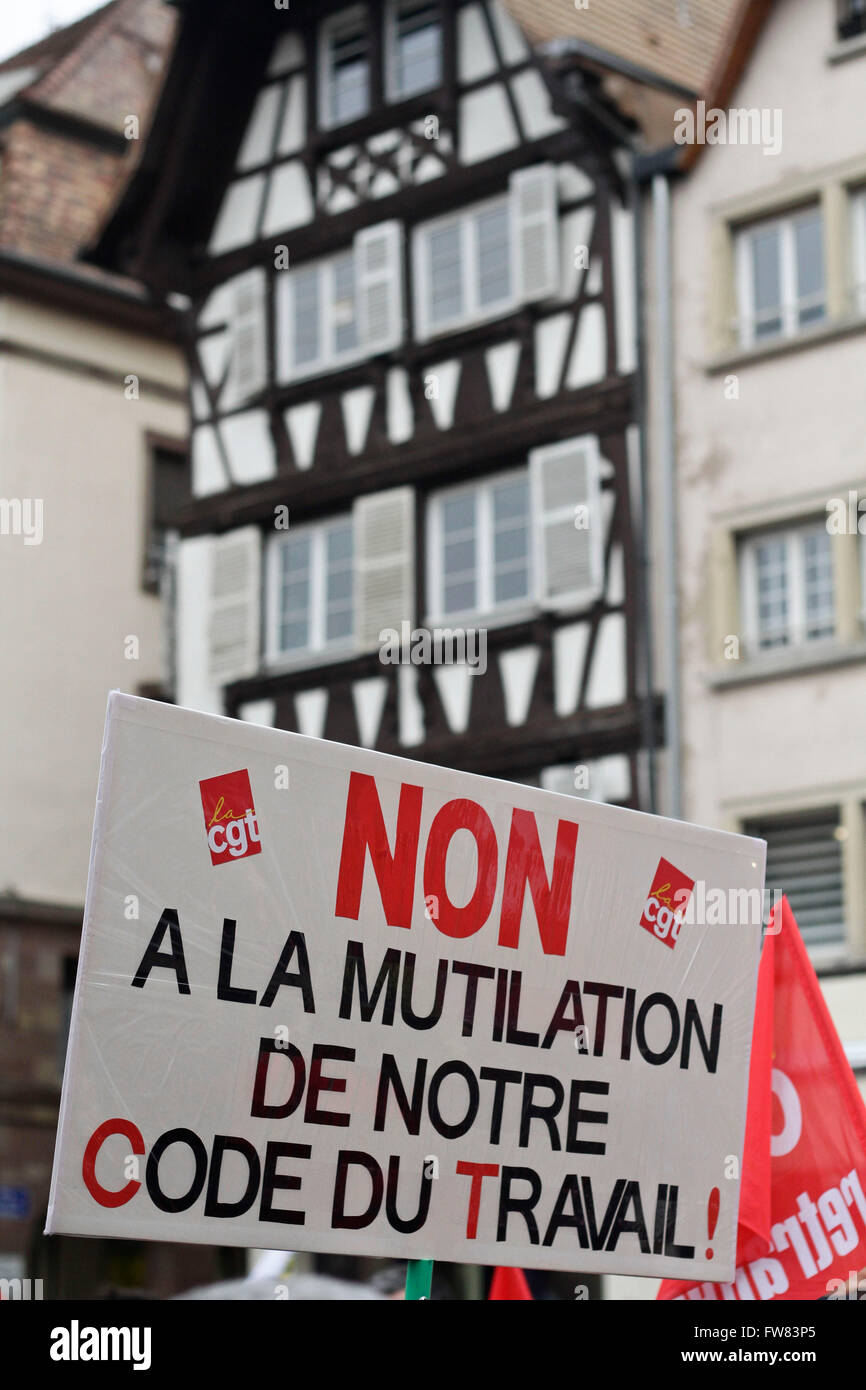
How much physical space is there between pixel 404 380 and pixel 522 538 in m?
2.04

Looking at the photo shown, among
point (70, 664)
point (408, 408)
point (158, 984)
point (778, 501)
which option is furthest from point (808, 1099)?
point (70, 664)

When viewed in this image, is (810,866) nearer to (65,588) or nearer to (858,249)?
(858,249)

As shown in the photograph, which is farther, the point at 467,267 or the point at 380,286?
the point at 380,286

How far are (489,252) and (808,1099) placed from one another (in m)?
14.2

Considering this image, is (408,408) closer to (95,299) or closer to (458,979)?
(95,299)

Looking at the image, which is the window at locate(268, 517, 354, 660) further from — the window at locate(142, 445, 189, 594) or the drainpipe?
the window at locate(142, 445, 189, 594)

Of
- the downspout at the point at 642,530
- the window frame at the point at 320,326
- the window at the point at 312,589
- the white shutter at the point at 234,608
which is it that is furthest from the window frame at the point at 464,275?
the white shutter at the point at 234,608

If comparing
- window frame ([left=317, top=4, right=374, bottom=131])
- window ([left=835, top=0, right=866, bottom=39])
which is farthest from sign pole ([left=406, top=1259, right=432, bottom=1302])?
window frame ([left=317, top=4, right=374, bottom=131])

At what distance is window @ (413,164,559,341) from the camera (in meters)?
18.9

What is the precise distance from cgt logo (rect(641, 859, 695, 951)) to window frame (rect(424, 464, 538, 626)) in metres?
13.0

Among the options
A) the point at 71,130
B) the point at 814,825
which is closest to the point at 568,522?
the point at 814,825

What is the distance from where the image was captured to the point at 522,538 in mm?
18875

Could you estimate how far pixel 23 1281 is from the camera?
2156cm

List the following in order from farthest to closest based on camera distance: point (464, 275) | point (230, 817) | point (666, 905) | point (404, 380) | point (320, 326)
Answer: point (320, 326) < point (404, 380) < point (464, 275) < point (666, 905) < point (230, 817)
